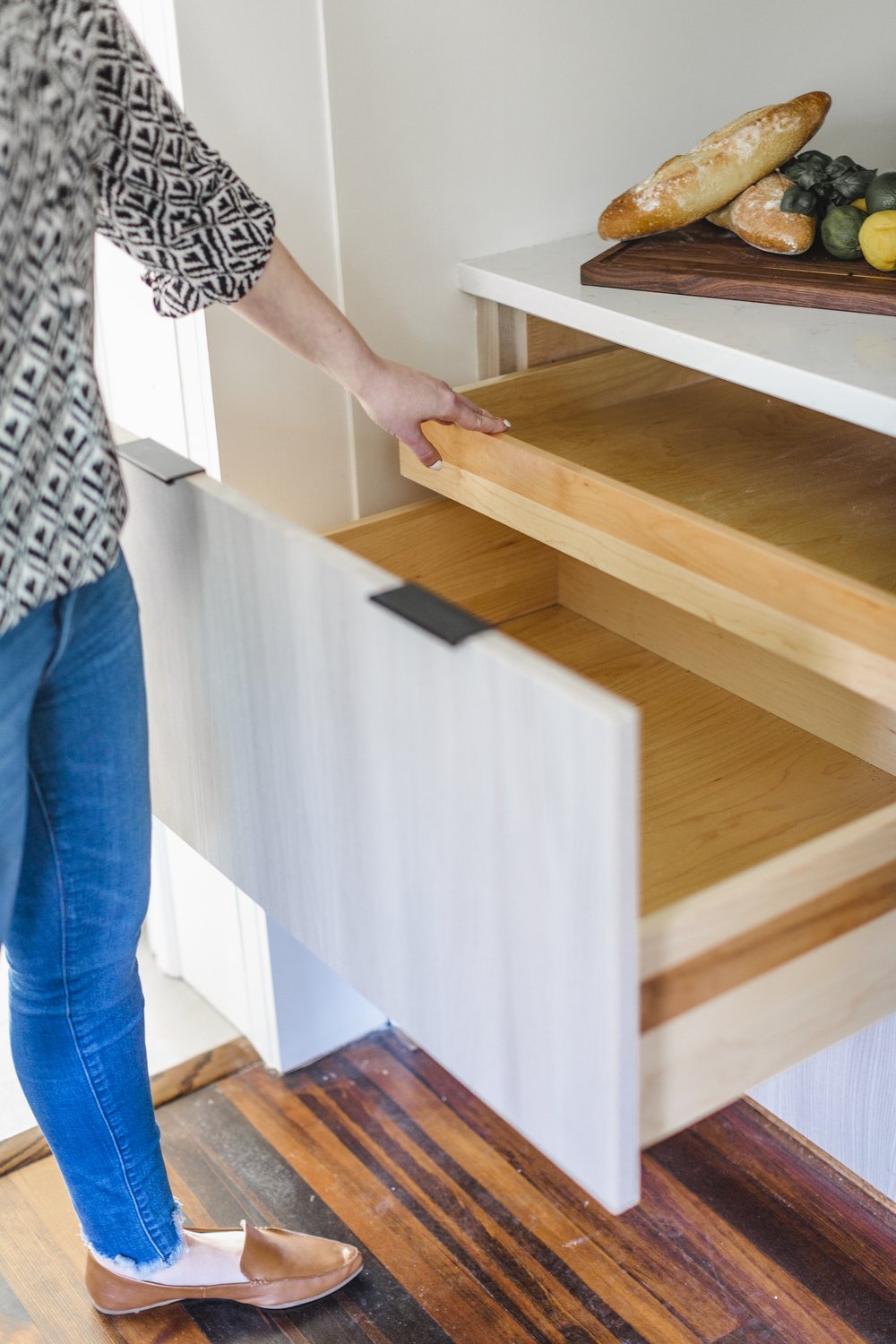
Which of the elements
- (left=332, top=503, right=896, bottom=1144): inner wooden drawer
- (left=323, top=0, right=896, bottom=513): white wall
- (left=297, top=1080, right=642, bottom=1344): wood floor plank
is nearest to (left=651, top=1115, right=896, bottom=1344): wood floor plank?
(left=297, top=1080, right=642, bottom=1344): wood floor plank

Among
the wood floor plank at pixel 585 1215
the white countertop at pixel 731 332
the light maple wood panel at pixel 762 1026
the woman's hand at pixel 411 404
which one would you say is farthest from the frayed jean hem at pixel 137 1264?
the white countertop at pixel 731 332

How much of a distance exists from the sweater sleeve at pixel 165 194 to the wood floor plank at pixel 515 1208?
2.70ft

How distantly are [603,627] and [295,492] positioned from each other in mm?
347

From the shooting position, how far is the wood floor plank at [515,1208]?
1203mm

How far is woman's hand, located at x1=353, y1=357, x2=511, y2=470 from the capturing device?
109 cm

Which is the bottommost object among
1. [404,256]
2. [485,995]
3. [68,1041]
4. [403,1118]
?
[403,1118]

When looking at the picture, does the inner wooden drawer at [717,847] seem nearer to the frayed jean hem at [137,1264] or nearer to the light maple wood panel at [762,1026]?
the light maple wood panel at [762,1026]

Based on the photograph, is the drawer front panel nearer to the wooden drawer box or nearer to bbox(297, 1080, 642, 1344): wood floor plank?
the wooden drawer box

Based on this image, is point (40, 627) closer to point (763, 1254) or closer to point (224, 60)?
point (224, 60)

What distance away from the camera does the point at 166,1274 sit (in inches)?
46.8

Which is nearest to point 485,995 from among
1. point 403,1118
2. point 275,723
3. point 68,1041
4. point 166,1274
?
point 275,723

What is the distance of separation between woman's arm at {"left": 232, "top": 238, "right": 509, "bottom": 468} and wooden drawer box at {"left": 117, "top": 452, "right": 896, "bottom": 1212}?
0.15 m

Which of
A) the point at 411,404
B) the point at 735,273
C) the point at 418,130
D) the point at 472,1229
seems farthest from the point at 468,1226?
the point at 418,130

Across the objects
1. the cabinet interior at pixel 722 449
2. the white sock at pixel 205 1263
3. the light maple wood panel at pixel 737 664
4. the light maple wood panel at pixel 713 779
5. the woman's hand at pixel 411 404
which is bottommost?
the white sock at pixel 205 1263
